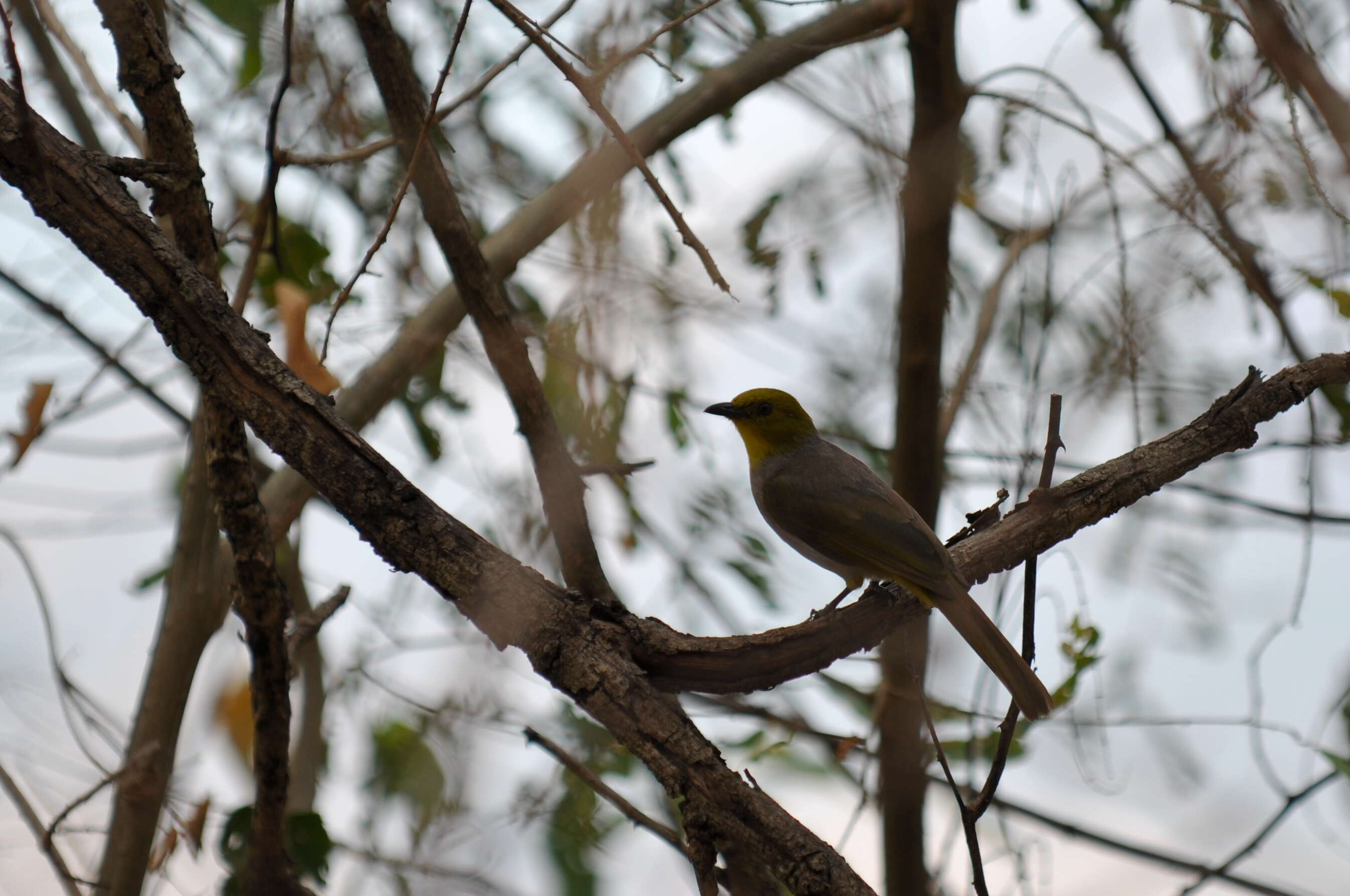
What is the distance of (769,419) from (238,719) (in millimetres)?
2339

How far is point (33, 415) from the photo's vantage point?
307 cm

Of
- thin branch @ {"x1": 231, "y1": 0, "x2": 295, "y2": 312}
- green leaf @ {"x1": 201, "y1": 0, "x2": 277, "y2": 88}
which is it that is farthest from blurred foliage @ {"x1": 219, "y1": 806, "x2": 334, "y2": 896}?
green leaf @ {"x1": 201, "y1": 0, "x2": 277, "y2": 88}

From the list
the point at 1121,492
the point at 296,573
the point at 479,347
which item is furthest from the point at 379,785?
the point at 1121,492

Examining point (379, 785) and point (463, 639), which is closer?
point (463, 639)

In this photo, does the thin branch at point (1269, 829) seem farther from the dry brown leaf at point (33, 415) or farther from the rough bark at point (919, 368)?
the dry brown leaf at point (33, 415)

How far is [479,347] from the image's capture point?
4387 mm

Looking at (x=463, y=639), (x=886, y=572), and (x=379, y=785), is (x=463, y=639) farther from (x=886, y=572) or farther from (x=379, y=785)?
(x=886, y=572)

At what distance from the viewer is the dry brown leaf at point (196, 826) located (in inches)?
115

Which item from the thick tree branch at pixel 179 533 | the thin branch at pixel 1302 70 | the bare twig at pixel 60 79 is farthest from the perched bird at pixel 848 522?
the bare twig at pixel 60 79

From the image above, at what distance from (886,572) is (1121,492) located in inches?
33.1

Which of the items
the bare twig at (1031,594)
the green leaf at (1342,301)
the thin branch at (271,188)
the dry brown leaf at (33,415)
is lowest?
the bare twig at (1031,594)

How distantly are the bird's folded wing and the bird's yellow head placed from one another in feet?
1.27

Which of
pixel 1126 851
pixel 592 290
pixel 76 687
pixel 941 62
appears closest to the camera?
pixel 592 290

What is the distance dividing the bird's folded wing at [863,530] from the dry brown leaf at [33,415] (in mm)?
2387
